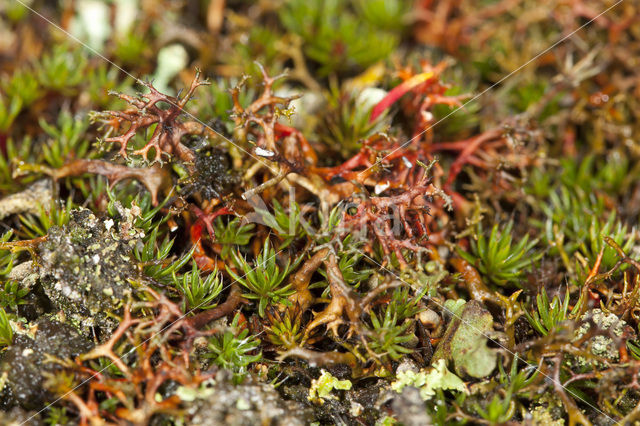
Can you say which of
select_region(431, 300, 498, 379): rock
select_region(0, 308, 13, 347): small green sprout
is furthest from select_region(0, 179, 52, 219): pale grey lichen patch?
select_region(431, 300, 498, 379): rock

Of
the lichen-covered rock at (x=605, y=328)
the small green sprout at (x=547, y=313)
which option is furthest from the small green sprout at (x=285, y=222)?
the lichen-covered rock at (x=605, y=328)

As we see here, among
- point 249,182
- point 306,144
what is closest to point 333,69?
point 306,144

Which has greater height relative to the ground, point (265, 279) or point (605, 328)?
point (265, 279)

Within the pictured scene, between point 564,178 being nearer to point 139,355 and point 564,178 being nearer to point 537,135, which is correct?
point 537,135

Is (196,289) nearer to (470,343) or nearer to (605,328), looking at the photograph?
(470,343)

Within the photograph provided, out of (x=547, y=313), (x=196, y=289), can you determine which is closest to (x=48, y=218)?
(x=196, y=289)

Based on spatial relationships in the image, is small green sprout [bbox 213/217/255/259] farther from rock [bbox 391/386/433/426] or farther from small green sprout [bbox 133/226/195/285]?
rock [bbox 391/386/433/426]

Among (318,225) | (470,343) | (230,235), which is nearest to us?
(470,343)
